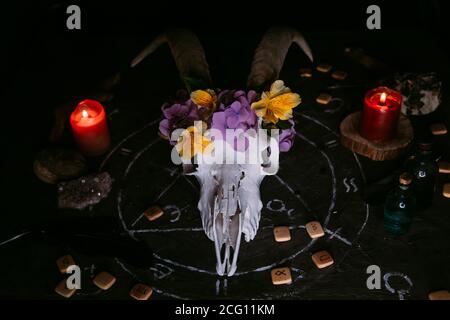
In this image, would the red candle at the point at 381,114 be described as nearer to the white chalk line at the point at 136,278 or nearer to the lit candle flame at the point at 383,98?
the lit candle flame at the point at 383,98

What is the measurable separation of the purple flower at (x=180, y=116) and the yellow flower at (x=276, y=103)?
182 mm

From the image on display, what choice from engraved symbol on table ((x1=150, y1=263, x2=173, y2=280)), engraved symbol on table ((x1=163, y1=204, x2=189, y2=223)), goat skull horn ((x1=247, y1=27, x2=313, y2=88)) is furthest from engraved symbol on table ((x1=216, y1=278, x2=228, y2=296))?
goat skull horn ((x1=247, y1=27, x2=313, y2=88))

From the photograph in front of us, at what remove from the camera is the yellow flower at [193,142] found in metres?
1.44

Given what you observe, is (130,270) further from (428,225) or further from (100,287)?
(428,225)

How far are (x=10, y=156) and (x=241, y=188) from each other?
0.95m

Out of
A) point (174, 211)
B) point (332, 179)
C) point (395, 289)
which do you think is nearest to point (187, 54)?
point (174, 211)

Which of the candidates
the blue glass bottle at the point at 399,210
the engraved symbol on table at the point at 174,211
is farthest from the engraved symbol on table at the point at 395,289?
the engraved symbol on table at the point at 174,211

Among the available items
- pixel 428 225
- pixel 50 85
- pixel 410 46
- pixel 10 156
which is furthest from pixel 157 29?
pixel 428 225

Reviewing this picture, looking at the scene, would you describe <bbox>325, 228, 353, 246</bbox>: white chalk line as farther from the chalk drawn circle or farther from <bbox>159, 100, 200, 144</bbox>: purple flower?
<bbox>159, 100, 200, 144</bbox>: purple flower

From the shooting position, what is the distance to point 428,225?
163 cm

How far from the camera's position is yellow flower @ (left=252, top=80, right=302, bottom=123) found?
1444 millimetres

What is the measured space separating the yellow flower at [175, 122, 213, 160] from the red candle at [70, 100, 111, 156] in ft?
1.59

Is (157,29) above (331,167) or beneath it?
above
